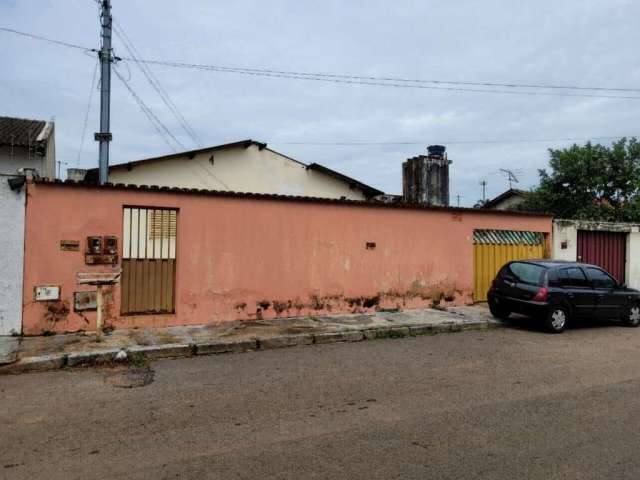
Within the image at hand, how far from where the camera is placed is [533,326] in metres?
11.4

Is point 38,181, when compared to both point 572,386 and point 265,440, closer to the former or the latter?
point 265,440

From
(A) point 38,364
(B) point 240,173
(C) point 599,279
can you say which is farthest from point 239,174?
(A) point 38,364

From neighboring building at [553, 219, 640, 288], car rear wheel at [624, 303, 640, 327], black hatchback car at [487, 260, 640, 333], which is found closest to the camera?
black hatchback car at [487, 260, 640, 333]

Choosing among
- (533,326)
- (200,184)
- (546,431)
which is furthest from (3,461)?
(200,184)

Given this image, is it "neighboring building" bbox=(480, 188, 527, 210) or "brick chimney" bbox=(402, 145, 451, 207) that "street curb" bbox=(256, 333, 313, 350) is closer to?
"brick chimney" bbox=(402, 145, 451, 207)

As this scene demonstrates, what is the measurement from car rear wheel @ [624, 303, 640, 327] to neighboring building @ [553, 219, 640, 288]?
347cm

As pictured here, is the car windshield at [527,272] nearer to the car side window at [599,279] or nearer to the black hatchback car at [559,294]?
the black hatchback car at [559,294]

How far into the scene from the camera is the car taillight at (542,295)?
34.1 feet

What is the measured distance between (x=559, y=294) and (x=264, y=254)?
627 centimetres

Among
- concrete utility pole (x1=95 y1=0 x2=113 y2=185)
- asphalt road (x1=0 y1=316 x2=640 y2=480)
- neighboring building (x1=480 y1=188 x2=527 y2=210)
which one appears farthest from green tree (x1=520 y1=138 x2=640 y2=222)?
concrete utility pole (x1=95 y1=0 x2=113 y2=185)

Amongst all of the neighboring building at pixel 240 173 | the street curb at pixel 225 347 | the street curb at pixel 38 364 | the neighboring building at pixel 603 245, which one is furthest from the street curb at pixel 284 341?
the neighboring building at pixel 240 173

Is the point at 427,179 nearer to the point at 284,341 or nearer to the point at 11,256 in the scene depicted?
the point at 284,341

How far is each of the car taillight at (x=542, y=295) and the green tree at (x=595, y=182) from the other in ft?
50.1

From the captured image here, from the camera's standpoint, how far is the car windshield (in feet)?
35.4
